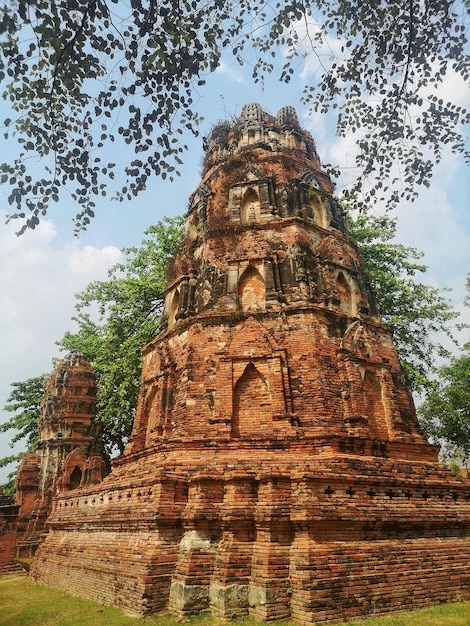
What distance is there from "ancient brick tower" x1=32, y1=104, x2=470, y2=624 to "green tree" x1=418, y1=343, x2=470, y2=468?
43.8 feet

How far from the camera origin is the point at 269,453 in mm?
9656

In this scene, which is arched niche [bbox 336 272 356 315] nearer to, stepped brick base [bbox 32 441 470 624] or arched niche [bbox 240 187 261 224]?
arched niche [bbox 240 187 261 224]

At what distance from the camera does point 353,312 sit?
13.0 metres

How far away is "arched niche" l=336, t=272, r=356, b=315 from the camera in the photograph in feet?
42.5

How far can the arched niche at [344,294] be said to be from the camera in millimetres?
12959

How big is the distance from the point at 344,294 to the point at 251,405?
4.66m

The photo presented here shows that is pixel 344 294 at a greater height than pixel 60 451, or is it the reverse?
pixel 344 294

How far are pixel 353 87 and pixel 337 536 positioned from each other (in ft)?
23.9

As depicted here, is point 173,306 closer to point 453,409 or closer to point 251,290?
point 251,290

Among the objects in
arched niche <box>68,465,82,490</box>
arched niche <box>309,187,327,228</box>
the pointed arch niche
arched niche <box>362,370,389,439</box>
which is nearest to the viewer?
→ the pointed arch niche

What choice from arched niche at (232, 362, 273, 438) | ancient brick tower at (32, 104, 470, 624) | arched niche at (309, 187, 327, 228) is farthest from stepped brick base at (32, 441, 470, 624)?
arched niche at (309, 187, 327, 228)

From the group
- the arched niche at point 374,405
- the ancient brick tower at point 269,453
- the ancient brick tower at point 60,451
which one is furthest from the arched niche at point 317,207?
the ancient brick tower at point 60,451

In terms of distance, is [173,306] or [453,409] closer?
[173,306]

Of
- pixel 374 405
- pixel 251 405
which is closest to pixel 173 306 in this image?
pixel 251 405
